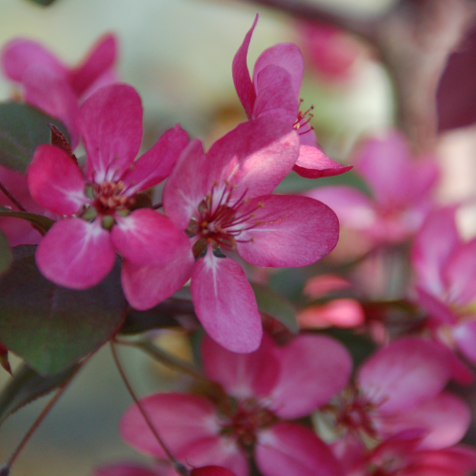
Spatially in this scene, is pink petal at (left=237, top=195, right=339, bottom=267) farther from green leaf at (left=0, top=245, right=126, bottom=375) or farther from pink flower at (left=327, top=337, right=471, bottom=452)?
pink flower at (left=327, top=337, right=471, bottom=452)

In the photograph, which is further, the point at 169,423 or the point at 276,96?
the point at 169,423

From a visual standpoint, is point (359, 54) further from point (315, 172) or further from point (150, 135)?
point (315, 172)

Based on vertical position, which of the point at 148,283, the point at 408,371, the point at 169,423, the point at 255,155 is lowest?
the point at 169,423

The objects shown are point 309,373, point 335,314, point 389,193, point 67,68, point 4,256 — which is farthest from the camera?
point 389,193

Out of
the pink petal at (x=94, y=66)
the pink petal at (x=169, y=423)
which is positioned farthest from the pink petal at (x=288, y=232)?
the pink petal at (x=94, y=66)

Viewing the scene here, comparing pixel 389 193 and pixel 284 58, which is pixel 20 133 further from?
pixel 389 193

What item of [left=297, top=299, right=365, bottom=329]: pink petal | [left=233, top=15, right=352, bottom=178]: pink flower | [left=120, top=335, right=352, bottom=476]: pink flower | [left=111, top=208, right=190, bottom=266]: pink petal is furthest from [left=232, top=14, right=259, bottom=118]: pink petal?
[left=297, top=299, right=365, bottom=329]: pink petal

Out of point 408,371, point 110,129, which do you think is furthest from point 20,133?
point 408,371
